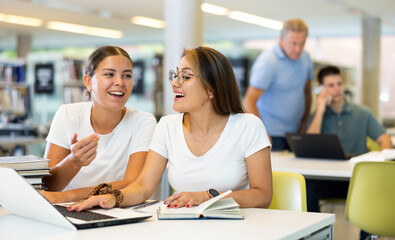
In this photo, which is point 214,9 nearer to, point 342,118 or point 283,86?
point 283,86

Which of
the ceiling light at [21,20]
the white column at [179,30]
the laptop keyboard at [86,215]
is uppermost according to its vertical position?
the ceiling light at [21,20]

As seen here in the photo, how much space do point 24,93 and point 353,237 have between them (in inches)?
226

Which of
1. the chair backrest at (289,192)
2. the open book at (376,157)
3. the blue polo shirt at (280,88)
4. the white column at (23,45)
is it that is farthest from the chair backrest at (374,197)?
the white column at (23,45)

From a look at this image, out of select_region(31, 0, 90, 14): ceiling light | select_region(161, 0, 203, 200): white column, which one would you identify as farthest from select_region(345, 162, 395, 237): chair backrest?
select_region(31, 0, 90, 14): ceiling light

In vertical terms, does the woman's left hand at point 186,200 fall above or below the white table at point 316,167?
above

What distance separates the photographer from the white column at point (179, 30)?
15.1ft

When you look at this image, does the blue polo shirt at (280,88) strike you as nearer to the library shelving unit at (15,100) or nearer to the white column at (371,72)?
the library shelving unit at (15,100)

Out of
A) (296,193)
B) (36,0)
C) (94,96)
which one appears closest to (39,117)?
(36,0)

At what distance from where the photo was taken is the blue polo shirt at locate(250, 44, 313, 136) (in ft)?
12.7

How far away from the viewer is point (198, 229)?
1.47m

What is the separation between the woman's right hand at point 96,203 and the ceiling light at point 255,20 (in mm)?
8486

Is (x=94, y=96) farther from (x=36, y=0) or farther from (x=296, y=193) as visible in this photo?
(x=36, y=0)

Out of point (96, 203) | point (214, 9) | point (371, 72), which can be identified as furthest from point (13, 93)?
point (96, 203)

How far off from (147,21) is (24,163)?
9649 millimetres
